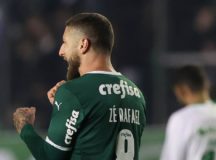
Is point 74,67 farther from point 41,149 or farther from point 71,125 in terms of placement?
point 41,149

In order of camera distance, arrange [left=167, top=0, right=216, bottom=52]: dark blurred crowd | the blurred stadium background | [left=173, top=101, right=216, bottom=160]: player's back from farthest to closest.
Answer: [left=167, top=0, right=216, bottom=52]: dark blurred crowd, the blurred stadium background, [left=173, top=101, right=216, bottom=160]: player's back

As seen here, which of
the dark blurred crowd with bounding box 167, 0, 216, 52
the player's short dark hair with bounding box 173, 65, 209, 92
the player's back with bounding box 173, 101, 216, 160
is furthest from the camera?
the dark blurred crowd with bounding box 167, 0, 216, 52

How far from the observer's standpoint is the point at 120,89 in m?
4.98

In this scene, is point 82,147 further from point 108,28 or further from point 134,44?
point 134,44

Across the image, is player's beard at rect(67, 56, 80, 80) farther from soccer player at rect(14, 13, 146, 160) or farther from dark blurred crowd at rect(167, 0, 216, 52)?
dark blurred crowd at rect(167, 0, 216, 52)

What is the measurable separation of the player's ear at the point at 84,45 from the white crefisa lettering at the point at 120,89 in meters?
0.21

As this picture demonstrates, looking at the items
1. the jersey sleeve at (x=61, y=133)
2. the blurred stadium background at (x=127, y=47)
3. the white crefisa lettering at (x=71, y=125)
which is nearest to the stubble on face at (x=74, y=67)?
the jersey sleeve at (x=61, y=133)

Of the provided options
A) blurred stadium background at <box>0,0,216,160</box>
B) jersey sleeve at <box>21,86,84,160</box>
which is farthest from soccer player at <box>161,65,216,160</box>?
blurred stadium background at <box>0,0,216,160</box>

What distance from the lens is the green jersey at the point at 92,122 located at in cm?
478

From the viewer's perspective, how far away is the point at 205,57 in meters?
11.6

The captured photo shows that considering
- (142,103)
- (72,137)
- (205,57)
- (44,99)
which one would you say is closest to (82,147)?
(72,137)

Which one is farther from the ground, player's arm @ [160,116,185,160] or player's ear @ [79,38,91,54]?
player's ear @ [79,38,91,54]

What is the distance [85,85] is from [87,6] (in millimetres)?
6083

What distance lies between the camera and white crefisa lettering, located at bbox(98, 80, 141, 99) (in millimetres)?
4898
